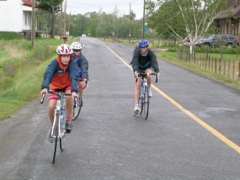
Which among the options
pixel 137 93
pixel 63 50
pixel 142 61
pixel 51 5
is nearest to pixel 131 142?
pixel 63 50

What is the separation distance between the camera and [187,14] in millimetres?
38188

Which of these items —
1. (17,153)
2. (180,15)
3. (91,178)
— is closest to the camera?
(91,178)

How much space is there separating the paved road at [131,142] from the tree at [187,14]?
83.3ft

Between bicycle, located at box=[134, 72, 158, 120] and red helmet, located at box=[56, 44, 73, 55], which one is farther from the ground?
red helmet, located at box=[56, 44, 73, 55]

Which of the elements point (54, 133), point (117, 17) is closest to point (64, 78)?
point (54, 133)

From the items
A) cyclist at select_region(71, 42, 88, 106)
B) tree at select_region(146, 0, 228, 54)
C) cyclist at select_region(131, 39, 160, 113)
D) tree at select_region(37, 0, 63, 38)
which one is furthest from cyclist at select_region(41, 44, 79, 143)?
tree at select_region(37, 0, 63, 38)

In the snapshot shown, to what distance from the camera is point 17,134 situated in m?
8.83

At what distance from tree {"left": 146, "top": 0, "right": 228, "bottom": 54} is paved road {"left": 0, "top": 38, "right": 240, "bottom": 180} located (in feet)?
83.3

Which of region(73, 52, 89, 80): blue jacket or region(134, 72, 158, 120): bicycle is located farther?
region(134, 72, 158, 120): bicycle

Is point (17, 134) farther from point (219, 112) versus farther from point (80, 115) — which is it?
point (219, 112)

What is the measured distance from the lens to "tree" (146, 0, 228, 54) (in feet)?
125

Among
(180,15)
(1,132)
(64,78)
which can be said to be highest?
(180,15)

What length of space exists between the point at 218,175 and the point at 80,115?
5095 mm

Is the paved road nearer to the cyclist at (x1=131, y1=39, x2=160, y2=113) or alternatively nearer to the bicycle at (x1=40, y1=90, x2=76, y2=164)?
the bicycle at (x1=40, y1=90, x2=76, y2=164)
